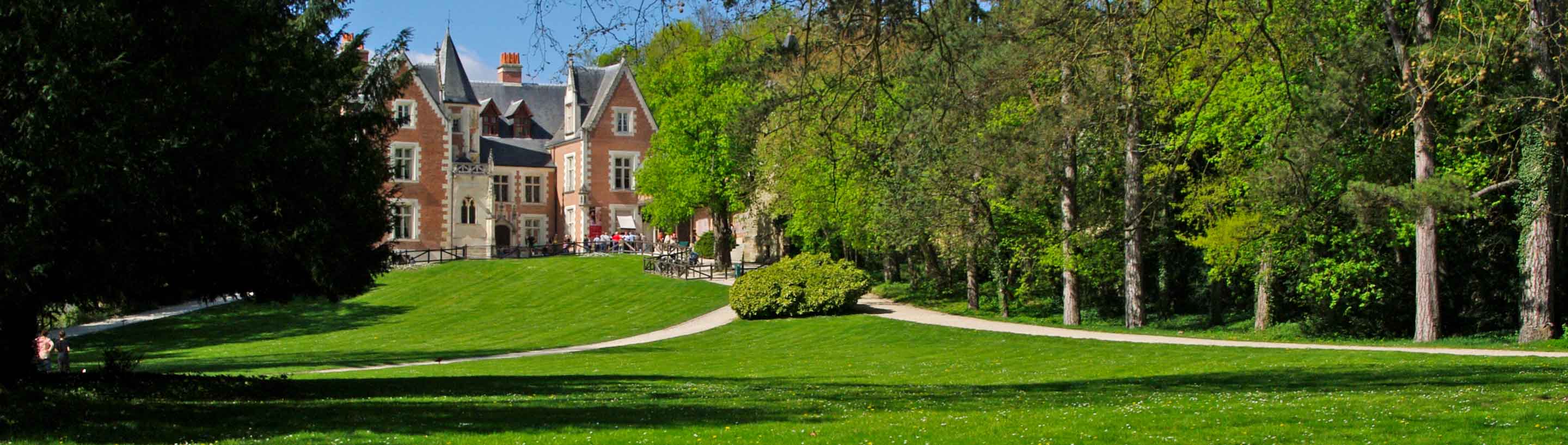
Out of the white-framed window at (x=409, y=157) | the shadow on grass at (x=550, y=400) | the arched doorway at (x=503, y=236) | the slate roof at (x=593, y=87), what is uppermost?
the slate roof at (x=593, y=87)

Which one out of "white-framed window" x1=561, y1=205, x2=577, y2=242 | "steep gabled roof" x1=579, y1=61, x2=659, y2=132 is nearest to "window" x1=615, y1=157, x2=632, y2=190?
"steep gabled roof" x1=579, y1=61, x2=659, y2=132

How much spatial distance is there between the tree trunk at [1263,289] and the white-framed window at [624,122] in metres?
37.3

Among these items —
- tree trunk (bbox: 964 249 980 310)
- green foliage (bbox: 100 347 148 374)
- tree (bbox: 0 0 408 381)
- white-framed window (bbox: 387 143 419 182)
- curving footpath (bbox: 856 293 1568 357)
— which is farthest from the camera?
white-framed window (bbox: 387 143 419 182)

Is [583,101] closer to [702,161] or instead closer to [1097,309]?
[702,161]

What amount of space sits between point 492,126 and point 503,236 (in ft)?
20.4

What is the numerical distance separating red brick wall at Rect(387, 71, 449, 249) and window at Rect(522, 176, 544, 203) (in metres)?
6.73

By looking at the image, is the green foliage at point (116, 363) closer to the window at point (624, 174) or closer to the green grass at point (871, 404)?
the green grass at point (871, 404)

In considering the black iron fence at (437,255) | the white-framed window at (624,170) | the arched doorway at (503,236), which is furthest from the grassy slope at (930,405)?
the arched doorway at (503,236)

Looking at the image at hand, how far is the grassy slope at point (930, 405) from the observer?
34.7 feet

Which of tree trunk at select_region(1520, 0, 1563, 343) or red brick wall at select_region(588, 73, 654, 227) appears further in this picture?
red brick wall at select_region(588, 73, 654, 227)

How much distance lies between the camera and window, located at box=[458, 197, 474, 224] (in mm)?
59656

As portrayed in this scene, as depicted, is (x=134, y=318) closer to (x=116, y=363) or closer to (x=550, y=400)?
(x=116, y=363)

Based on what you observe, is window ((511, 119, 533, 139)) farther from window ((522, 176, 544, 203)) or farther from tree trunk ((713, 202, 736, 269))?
tree trunk ((713, 202, 736, 269))

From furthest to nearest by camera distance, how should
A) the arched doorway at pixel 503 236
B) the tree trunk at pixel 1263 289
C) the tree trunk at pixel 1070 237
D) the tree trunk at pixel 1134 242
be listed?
the arched doorway at pixel 503 236 → the tree trunk at pixel 1070 237 → the tree trunk at pixel 1263 289 → the tree trunk at pixel 1134 242
